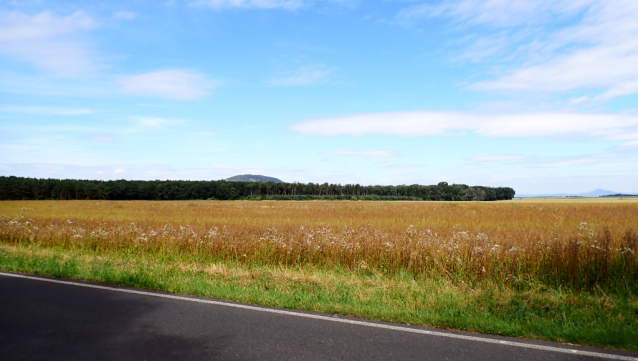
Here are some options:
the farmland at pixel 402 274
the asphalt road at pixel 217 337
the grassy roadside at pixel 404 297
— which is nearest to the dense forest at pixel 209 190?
the farmland at pixel 402 274

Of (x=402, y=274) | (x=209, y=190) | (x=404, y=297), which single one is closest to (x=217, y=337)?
(x=404, y=297)

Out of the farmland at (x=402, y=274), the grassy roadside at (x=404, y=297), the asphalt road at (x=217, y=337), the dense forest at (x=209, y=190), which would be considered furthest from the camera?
the dense forest at (x=209, y=190)

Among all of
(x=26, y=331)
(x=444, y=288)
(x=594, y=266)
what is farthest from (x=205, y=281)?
(x=594, y=266)

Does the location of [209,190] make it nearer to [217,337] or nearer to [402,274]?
[402,274]

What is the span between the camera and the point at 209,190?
11850 cm

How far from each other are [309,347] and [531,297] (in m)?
4.95

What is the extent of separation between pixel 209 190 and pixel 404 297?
116 meters

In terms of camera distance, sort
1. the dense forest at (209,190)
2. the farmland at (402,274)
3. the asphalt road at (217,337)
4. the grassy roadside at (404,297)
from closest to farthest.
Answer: the asphalt road at (217,337), the grassy roadside at (404,297), the farmland at (402,274), the dense forest at (209,190)

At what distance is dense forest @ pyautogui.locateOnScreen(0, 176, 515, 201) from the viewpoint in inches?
3533

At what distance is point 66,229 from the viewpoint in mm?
16703

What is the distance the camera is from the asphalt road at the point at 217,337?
4727 millimetres

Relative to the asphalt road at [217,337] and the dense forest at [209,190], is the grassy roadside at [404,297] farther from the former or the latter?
the dense forest at [209,190]

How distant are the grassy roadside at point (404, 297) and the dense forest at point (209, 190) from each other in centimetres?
9283

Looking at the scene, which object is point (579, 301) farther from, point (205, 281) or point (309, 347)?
point (205, 281)
